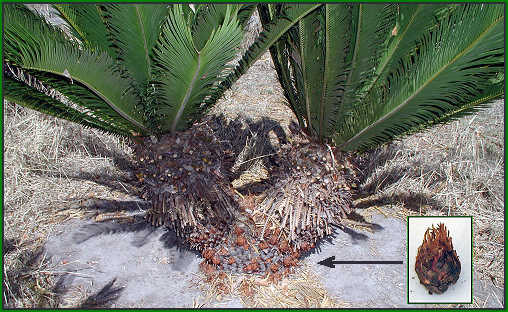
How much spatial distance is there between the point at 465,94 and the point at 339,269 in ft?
4.82

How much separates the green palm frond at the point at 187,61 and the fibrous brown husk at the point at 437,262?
1.60 meters

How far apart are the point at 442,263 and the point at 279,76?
171cm

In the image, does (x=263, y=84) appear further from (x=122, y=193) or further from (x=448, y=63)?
(x=448, y=63)

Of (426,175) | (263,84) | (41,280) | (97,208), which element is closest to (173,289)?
(41,280)

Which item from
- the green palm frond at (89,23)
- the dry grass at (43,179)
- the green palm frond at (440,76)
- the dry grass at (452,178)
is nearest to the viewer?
the green palm frond at (440,76)

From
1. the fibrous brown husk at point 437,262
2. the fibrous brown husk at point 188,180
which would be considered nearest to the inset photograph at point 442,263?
the fibrous brown husk at point 437,262

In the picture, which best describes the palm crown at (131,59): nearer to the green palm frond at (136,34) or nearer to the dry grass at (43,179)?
the green palm frond at (136,34)

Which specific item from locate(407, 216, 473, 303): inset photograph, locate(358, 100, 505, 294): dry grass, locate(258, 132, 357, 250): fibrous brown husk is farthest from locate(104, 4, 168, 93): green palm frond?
locate(358, 100, 505, 294): dry grass

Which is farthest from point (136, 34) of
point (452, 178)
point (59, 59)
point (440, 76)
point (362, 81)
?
point (452, 178)

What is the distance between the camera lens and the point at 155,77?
2621 mm

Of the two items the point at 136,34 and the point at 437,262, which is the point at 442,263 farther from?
the point at 136,34

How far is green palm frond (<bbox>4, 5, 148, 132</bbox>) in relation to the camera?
2207 mm

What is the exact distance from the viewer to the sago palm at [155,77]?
2.29m

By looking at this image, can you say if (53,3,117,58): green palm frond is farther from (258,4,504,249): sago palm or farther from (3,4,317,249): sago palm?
(258,4,504,249): sago palm
